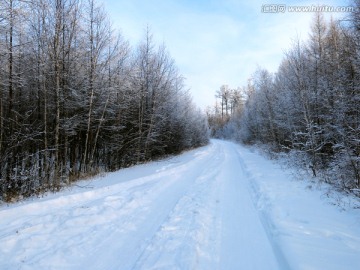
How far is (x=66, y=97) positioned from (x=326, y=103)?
15.8 m

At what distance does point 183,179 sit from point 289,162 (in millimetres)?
7615

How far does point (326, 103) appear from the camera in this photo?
54.7 feet

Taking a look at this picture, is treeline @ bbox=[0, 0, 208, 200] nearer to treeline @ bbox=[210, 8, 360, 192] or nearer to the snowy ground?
the snowy ground

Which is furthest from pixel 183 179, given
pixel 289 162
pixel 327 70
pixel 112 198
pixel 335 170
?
pixel 327 70

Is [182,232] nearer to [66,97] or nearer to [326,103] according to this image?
[66,97]

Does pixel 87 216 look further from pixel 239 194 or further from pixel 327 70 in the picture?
pixel 327 70

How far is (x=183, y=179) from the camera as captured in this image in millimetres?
12031

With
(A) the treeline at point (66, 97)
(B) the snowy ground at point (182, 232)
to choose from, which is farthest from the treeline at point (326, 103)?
(A) the treeline at point (66, 97)

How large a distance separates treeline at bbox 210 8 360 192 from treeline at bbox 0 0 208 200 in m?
10.9

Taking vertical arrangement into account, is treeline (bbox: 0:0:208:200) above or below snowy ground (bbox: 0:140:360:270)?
above

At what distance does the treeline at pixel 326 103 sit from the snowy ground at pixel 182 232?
229 cm

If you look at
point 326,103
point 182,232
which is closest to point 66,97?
point 182,232

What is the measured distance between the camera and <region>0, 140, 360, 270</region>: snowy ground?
4.37 metres

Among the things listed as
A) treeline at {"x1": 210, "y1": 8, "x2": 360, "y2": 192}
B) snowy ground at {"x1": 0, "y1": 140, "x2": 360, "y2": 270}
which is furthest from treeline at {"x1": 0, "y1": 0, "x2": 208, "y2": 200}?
treeline at {"x1": 210, "y1": 8, "x2": 360, "y2": 192}
